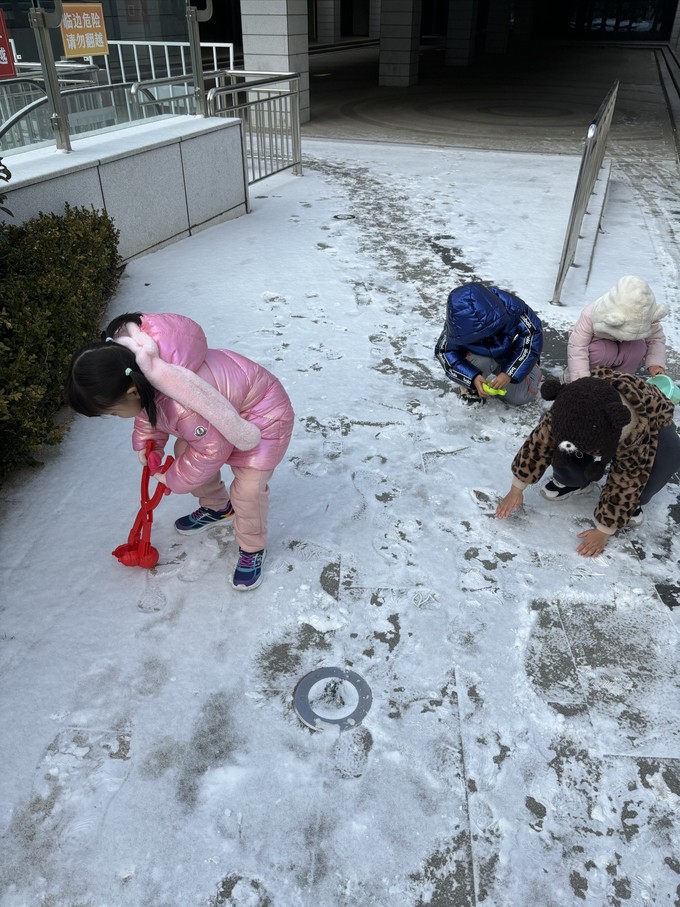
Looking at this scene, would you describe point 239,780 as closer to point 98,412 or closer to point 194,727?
point 194,727

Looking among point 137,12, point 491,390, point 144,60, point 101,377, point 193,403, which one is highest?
point 137,12

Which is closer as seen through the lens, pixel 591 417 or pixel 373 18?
pixel 591 417

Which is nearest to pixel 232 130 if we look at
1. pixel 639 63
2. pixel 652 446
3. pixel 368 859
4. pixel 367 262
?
pixel 367 262

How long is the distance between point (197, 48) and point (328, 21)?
92.7 feet

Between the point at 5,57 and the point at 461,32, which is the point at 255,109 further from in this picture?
the point at 461,32

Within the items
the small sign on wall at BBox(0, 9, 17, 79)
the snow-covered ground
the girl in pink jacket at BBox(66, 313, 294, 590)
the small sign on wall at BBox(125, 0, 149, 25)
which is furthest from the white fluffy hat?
the small sign on wall at BBox(125, 0, 149, 25)

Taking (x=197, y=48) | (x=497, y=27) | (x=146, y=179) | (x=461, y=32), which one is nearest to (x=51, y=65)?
(x=146, y=179)

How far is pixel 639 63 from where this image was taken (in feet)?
76.9

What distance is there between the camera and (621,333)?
3.06 m

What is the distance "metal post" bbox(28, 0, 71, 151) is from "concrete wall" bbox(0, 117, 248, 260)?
144 millimetres

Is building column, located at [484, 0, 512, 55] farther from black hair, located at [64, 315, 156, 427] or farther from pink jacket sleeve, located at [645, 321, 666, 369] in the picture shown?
black hair, located at [64, 315, 156, 427]

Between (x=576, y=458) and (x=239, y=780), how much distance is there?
178 centimetres

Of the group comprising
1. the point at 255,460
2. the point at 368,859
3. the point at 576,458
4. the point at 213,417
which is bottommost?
the point at 368,859

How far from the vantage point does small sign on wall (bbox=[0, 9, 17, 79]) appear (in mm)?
4051
